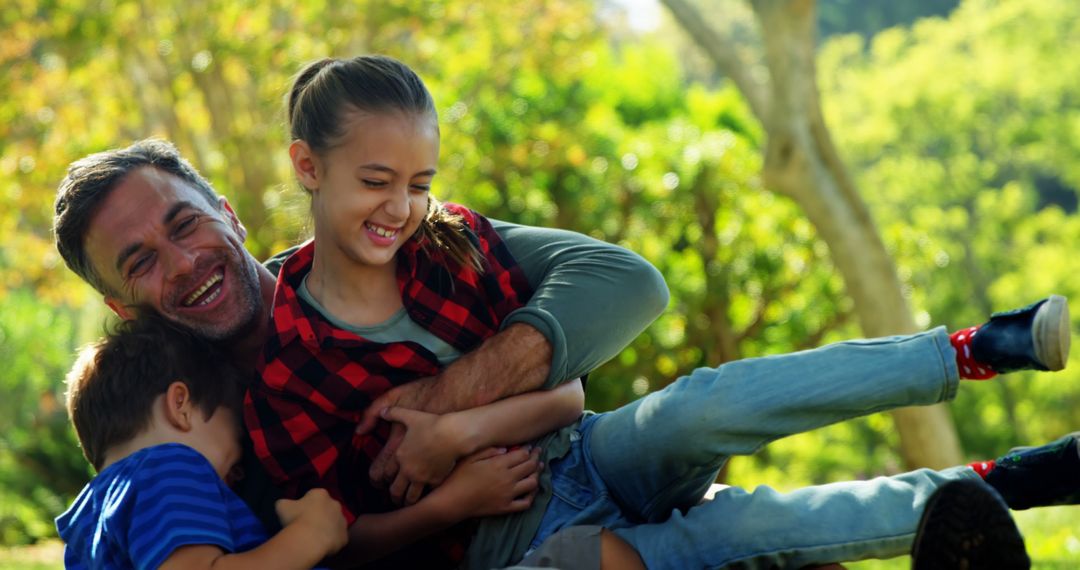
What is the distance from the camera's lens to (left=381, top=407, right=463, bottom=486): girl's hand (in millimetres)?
2742

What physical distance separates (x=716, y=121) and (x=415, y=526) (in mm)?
11096

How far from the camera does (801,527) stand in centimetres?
252

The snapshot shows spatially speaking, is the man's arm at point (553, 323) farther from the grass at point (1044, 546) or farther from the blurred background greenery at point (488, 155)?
the blurred background greenery at point (488, 155)

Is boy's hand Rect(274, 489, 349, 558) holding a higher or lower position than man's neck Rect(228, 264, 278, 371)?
lower

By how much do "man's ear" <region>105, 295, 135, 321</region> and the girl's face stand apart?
662 millimetres

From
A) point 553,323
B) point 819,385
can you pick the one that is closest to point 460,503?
point 553,323

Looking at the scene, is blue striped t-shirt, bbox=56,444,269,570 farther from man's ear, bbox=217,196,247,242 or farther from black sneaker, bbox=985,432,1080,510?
black sneaker, bbox=985,432,1080,510

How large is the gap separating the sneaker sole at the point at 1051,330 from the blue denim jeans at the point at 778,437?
164mm

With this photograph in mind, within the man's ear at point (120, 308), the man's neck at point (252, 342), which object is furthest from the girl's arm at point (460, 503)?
the man's ear at point (120, 308)

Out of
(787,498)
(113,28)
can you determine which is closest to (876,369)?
(787,498)

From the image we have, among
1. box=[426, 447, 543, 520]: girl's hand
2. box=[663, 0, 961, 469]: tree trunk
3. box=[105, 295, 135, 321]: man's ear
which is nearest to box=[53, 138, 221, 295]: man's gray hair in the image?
box=[105, 295, 135, 321]: man's ear

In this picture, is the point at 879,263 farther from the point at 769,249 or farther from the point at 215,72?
the point at 215,72

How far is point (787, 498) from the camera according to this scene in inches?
102

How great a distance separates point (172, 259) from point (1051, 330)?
199 centimetres
